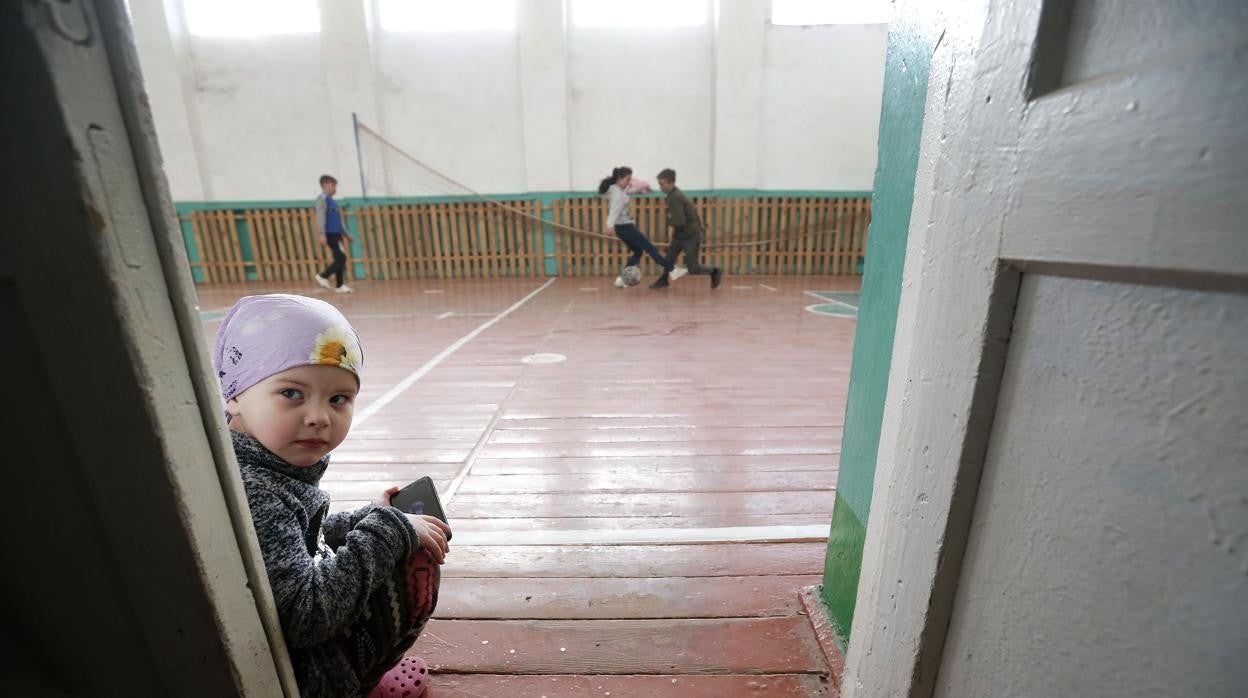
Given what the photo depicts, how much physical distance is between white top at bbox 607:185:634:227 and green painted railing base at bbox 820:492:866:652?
6.03 m

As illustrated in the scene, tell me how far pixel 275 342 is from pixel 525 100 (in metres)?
8.29

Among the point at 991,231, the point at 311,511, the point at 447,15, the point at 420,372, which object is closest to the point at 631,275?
the point at 420,372

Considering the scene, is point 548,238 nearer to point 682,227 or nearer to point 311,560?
point 682,227

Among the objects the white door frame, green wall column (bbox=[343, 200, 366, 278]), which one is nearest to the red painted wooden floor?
the white door frame

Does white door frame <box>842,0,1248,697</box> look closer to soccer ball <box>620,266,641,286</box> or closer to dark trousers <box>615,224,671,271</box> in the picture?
dark trousers <box>615,224,671,271</box>

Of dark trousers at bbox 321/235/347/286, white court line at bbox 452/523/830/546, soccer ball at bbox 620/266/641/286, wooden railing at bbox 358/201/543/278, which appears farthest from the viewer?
wooden railing at bbox 358/201/543/278

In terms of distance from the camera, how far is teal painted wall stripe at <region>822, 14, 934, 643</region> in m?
0.92

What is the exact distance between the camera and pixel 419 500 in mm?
1151

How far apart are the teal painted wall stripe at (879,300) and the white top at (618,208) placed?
19.7ft

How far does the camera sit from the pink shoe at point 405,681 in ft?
3.74

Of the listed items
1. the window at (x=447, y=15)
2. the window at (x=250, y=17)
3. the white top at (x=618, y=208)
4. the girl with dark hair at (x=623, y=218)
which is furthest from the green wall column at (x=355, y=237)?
the white top at (x=618, y=208)

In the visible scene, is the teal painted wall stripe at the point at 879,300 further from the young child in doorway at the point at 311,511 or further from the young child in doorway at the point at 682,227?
the young child in doorway at the point at 682,227

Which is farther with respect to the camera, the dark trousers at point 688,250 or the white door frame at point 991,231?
the dark trousers at point 688,250

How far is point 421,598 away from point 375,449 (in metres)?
1.63
